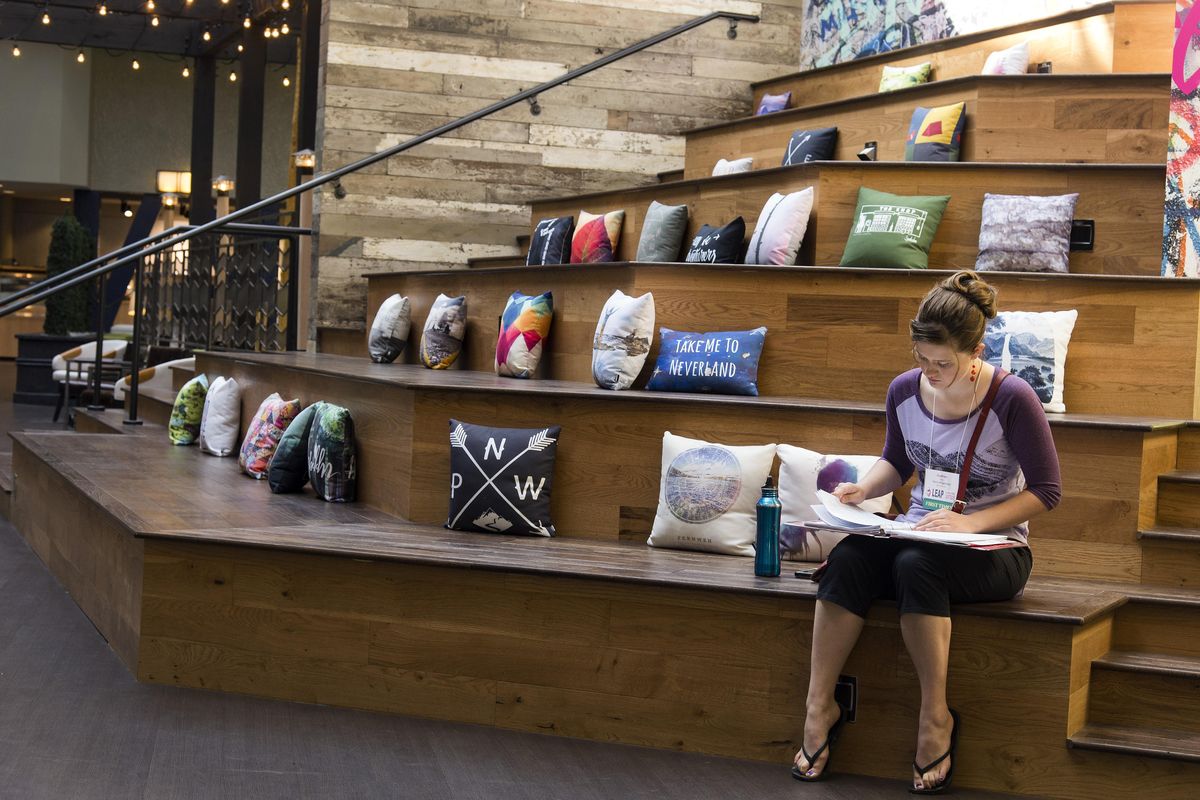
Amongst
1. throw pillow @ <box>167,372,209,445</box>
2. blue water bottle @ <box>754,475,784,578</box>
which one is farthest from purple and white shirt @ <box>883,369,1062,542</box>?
throw pillow @ <box>167,372,209,445</box>

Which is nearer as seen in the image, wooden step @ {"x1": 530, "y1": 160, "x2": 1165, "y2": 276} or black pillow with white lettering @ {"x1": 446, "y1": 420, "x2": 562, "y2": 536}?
black pillow with white lettering @ {"x1": 446, "y1": 420, "x2": 562, "y2": 536}

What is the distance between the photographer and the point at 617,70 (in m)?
7.10

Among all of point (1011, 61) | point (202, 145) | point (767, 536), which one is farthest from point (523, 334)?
point (202, 145)

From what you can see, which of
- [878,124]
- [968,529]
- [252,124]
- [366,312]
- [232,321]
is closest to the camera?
[968,529]

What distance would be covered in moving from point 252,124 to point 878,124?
9737 mm

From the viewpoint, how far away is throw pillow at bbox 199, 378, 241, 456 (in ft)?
18.0

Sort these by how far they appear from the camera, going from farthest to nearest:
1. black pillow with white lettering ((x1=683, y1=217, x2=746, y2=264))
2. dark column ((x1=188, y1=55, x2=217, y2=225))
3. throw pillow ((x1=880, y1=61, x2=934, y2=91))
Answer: dark column ((x1=188, y1=55, x2=217, y2=225)) < throw pillow ((x1=880, y1=61, x2=934, y2=91)) < black pillow with white lettering ((x1=683, y1=217, x2=746, y2=264))

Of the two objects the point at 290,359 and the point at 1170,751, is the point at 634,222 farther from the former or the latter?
the point at 1170,751

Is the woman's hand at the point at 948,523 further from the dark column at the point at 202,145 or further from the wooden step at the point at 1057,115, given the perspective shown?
the dark column at the point at 202,145

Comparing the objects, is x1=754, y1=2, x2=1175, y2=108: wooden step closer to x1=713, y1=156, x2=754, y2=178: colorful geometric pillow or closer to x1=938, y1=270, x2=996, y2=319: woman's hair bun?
x1=713, y1=156, x2=754, y2=178: colorful geometric pillow

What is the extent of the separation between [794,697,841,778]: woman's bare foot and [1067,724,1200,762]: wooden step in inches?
21.5

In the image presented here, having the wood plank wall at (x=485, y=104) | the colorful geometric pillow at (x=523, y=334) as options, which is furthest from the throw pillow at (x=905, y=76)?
the colorful geometric pillow at (x=523, y=334)

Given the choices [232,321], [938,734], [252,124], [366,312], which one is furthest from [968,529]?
[252,124]

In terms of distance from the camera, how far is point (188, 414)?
19.3 ft
